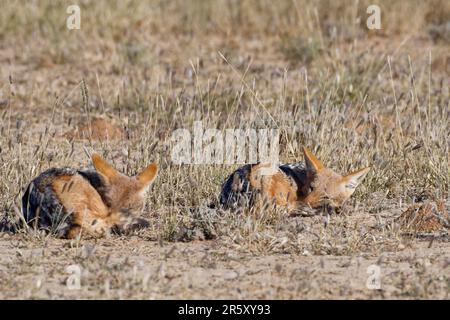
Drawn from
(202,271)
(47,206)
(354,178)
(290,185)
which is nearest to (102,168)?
(47,206)

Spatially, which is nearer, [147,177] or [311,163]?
[147,177]

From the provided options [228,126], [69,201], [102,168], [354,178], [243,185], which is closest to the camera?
[69,201]

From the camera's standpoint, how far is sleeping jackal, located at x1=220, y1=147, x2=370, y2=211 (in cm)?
680

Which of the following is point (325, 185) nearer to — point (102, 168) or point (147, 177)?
point (147, 177)

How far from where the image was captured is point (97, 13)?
12906 millimetres

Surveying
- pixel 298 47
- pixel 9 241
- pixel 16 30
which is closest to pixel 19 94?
pixel 16 30

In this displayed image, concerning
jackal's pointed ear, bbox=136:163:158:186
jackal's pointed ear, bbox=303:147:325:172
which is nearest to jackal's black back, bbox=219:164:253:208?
jackal's pointed ear, bbox=303:147:325:172

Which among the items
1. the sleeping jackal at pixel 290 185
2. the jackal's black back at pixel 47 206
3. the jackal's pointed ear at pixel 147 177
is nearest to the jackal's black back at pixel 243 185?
the sleeping jackal at pixel 290 185

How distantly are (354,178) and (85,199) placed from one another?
1788 millimetres

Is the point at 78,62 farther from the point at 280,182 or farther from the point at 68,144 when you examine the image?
the point at 280,182

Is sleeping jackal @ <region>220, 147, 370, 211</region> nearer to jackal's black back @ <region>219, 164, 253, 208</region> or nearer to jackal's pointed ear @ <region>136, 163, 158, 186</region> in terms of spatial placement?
jackal's black back @ <region>219, 164, 253, 208</region>

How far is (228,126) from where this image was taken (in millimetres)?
8312

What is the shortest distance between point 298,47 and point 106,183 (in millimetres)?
5984

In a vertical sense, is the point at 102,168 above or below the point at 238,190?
above
